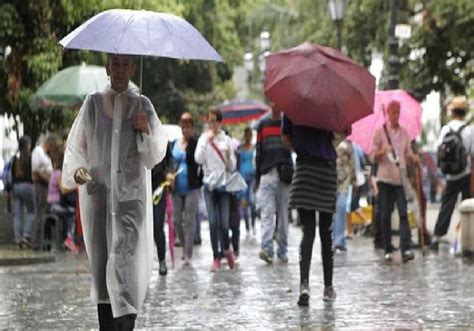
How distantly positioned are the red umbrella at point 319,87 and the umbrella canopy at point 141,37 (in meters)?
2.56

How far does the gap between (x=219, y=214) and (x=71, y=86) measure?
442cm

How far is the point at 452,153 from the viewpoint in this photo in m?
17.8

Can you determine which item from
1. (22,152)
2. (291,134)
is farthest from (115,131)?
(22,152)

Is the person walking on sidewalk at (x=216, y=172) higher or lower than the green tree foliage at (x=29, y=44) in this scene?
lower

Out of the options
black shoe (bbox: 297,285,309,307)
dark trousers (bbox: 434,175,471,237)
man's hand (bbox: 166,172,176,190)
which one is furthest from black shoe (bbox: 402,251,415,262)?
black shoe (bbox: 297,285,309,307)

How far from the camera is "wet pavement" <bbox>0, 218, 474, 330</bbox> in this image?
10.5m

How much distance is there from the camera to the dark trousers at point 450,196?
18.3 metres

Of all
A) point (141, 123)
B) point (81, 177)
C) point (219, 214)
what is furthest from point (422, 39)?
point (81, 177)

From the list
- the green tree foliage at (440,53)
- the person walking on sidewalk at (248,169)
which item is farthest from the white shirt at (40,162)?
the green tree foliage at (440,53)

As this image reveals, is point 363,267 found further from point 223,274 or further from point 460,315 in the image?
point 460,315

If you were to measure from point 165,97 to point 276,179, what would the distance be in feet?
101

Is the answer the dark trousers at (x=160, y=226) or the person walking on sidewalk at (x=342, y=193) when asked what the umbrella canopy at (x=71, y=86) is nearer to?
the person walking on sidewalk at (x=342, y=193)

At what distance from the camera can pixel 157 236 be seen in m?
15.4

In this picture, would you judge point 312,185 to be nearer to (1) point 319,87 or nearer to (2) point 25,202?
(1) point 319,87
